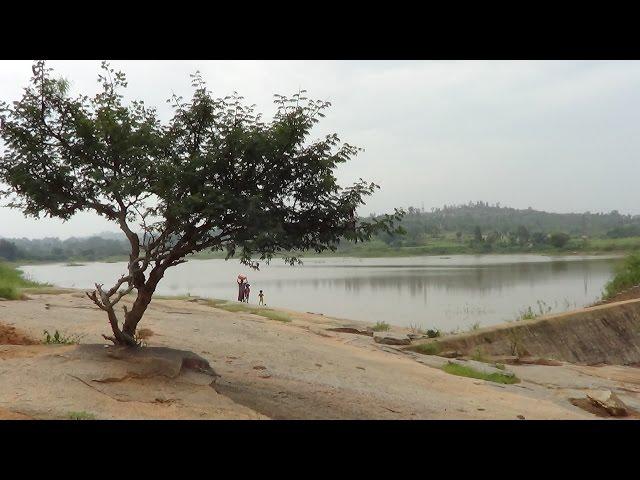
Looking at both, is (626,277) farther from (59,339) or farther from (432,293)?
(59,339)

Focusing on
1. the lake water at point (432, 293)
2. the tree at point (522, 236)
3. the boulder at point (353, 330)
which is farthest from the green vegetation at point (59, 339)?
the tree at point (522, 236)

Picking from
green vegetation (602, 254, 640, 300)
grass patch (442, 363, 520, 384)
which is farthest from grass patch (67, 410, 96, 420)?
green vegetation (602, 254, 640, 300)

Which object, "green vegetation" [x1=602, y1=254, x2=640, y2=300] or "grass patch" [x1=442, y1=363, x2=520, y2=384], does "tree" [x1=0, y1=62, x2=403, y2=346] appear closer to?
"grass patch" [x1=442, y1=363, x2=520, y2=384]

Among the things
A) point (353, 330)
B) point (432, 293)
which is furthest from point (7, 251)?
point (353, 330)

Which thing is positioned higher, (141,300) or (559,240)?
(559,240)

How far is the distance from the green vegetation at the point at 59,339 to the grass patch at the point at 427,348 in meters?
8.89

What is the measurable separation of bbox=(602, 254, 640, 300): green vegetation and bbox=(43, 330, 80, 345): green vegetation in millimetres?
23142

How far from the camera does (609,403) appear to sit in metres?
11.0

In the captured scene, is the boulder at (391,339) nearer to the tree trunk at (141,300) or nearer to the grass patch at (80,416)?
the tree trunk at (141,300)

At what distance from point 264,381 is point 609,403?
659 centimetres
